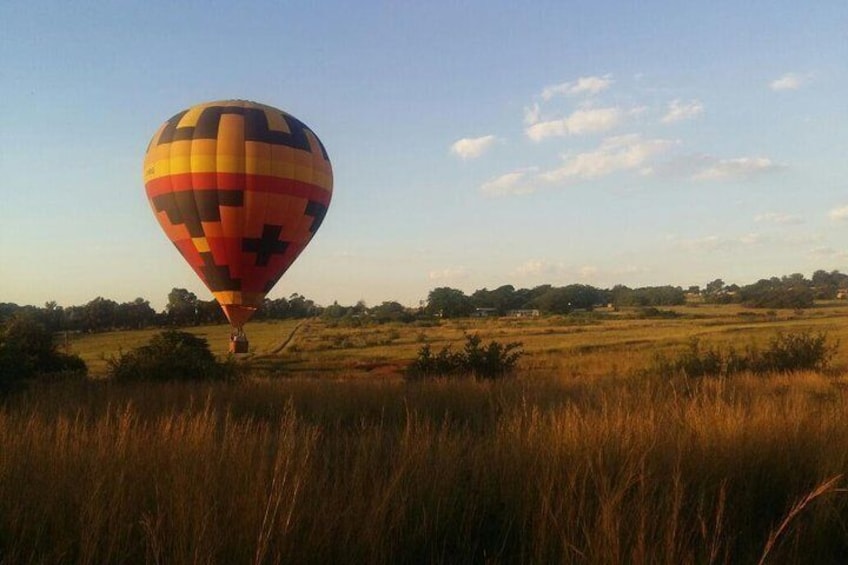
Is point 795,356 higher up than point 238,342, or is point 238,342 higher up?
point 238,342

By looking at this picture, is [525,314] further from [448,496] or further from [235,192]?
[448,496]

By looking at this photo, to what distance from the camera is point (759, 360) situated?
2017 centimetres

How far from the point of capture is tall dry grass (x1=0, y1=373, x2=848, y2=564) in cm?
341

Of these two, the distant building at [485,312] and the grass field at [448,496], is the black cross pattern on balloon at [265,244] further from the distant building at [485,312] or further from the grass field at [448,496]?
the distant building at [485,312]

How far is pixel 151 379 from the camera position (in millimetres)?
18016

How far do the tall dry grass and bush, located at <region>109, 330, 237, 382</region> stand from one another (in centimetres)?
1328

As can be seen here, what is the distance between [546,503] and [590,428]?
197 cm

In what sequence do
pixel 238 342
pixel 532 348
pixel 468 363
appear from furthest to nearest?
1. pixel 532 348
2. pixel 238 342
3. pixel 468 363

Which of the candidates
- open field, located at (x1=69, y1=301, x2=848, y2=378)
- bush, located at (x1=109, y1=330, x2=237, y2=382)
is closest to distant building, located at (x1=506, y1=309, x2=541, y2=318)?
open field, located at (x1=69, y1=301, x2=848, y2=378)

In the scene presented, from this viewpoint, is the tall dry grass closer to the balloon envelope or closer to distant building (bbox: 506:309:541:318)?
the balloon envelope

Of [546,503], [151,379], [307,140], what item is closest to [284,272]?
[307,140]

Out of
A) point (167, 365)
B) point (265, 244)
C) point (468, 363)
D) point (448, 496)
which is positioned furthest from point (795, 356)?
point (448, 496)

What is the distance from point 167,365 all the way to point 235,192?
5675 millimetres

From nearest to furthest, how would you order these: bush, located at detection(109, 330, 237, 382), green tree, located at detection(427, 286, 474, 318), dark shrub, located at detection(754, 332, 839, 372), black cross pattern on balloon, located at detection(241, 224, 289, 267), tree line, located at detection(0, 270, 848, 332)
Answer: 1. bush, located at detection(109, 330, 237, 382)
2. dark shrub, located at detection(754, 332, 839, 372)
3. black cross pattern on balloon, located at detection(241, 224, 289, 267)
4. tree line, located at detection(0, 270, 848, 332)
5. green tree, located at detection(427, 286, 474, 318)
